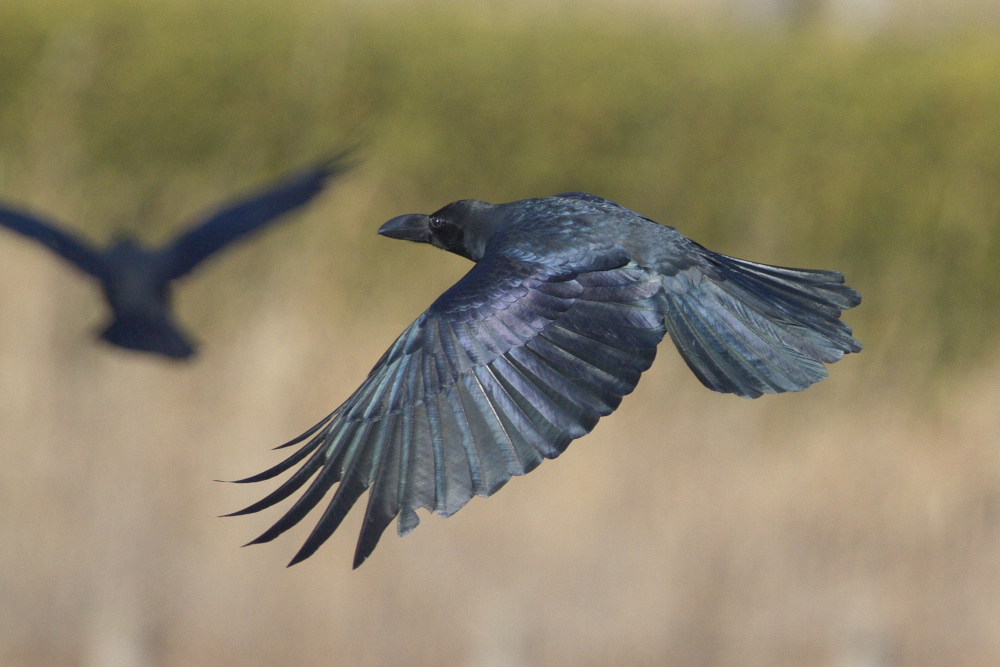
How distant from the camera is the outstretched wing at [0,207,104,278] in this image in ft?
12.4

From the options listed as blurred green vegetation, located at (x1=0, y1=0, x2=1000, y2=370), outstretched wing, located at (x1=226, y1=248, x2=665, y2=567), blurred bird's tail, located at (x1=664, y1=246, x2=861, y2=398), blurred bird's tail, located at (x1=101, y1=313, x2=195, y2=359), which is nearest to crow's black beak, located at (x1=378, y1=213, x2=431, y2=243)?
outstretched wing, located at (x1=226, y1=248, x2=665, y2=567)

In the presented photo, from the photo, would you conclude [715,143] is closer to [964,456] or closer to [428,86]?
[428,86]

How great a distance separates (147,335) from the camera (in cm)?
394

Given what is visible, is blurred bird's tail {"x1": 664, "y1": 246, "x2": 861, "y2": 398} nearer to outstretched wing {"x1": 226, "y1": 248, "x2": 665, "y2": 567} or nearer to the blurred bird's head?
outstretched wing {"x1": 226, "y1": 248, "x2": 665, "y2": 567}

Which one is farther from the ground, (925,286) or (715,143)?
(715,143)

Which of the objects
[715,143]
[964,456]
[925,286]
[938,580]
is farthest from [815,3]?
[938,580]

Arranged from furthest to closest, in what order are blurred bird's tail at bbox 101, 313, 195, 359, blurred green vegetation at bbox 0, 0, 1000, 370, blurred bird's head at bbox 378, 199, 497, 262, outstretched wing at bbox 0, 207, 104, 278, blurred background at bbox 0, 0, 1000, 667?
blurred green vegetation at bbox 0, 0, 1000, 370, blurred background at bbox 0, 0, 1000, 667, blurred bird's tail at bbox 101, 313, 195, 359, outstretched wing at bbox 0, 207, 104, 278, blurred bird's head at bbox 378, 199, 497, 262

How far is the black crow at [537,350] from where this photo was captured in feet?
6.55

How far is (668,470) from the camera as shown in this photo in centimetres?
534

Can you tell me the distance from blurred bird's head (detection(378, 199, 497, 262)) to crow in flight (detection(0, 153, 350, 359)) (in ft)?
3.61

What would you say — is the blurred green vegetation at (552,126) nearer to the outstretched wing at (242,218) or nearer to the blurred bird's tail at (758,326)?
the outstretched wing at (242,218)

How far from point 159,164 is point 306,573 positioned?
1989 mm

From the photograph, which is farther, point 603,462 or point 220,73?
point 220,73

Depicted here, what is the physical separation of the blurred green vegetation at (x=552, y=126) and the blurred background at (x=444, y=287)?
0.01 m
